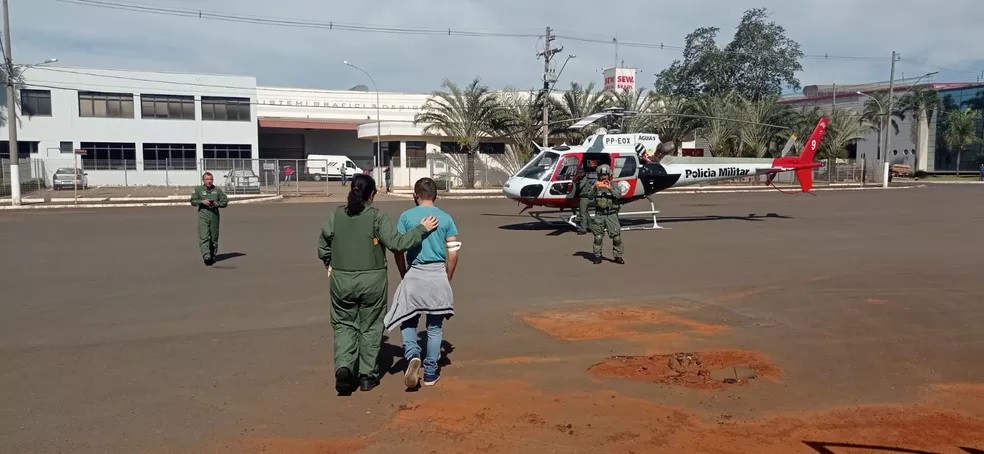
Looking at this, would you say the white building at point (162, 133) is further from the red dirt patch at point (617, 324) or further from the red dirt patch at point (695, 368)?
the red dirt patch at point (695, 368)

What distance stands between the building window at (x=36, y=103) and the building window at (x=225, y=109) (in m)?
9.05

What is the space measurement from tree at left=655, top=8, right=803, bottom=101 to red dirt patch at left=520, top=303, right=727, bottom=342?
59458 millimetres

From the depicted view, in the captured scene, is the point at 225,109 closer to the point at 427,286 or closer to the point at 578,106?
the point at 578,106

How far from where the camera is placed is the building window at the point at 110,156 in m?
44.5

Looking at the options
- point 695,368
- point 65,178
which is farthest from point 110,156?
point 695,368

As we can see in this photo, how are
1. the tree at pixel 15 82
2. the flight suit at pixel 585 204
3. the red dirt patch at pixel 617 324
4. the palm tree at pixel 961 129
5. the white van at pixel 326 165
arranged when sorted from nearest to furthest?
1. the red dirt patch at pixel 617 324
2. the flight suit at pixel 585 204
3. the tree at pixel 15 82
4. the white van at pixel 326 165
5. the palm tree at pixel 961 129

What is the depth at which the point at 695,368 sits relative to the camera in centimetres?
613

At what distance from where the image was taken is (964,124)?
6562 cm

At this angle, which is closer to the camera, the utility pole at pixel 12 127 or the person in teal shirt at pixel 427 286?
the person in teal shirt at pixel 427 286

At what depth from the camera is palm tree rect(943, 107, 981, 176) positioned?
6588 centimetres

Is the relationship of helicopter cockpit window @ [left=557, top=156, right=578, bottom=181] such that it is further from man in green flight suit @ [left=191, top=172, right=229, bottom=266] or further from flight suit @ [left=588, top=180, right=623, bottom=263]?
man in green flight suit @ [left=191, top=172, right=229, bottom=266]

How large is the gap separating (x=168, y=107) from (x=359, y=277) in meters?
46.4

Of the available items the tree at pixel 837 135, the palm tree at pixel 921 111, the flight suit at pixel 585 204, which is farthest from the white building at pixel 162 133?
the palm tree at pixel 921 111

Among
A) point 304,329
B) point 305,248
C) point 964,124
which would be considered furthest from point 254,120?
point 964,124
